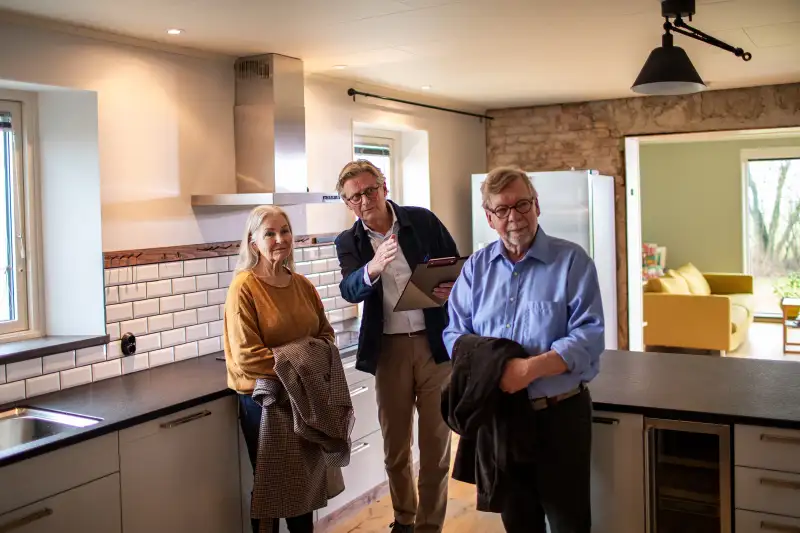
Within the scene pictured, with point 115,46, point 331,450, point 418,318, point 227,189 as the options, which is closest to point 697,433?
point 418,318

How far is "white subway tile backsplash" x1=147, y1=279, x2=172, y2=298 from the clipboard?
1210 mm

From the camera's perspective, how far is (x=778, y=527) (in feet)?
7.47

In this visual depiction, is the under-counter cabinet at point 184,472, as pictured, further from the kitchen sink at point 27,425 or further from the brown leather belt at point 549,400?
the brown leather belt at point 549,400

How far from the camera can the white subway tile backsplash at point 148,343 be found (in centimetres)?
338

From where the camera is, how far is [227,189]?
3867 millimetres

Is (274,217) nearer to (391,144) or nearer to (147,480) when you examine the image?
(147,480)

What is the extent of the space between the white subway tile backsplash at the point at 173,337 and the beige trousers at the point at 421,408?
106 cm

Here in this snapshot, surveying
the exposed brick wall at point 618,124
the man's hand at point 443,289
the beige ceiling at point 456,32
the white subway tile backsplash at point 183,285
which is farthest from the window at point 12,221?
the exposed brick wall at point 618,124

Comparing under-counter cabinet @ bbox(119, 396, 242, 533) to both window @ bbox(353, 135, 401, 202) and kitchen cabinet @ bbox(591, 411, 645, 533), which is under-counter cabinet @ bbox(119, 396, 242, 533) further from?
window @ bbox(353, 135, 401, 202)

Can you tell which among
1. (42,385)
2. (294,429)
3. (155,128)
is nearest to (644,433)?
(294,429)

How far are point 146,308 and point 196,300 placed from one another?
30cm

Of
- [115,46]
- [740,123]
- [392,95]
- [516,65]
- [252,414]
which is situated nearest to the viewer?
[252,414]

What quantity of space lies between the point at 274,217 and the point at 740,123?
4.10m

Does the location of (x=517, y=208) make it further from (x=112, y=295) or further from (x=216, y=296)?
(x=216, y=296)
